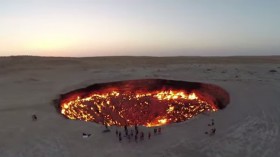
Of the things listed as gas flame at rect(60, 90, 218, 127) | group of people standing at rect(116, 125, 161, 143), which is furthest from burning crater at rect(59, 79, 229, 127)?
group of people standing at rect(116, 125, 161, 143)

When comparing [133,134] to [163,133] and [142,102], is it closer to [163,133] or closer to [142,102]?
[163,133]

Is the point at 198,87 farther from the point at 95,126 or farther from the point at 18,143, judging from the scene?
the point at 18,143

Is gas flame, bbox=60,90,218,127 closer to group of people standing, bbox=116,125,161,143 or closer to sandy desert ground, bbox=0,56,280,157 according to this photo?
sandy desert ground, bbox=0,56,280,157

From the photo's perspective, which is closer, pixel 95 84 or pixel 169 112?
pixel 169 112

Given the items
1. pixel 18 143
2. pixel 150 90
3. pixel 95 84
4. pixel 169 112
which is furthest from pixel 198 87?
pixel 18 143

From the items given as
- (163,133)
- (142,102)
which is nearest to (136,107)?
(142,102)

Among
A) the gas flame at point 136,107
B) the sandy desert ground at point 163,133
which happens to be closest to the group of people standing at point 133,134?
the sandy desert ground at point 163,133

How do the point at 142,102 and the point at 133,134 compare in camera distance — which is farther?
the point at 142,102

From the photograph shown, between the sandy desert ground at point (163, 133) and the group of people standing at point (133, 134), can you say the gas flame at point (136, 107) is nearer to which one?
the sandy desert ground at point (163, 133)
